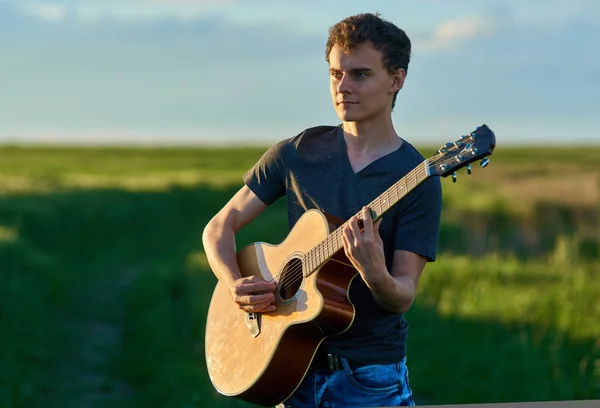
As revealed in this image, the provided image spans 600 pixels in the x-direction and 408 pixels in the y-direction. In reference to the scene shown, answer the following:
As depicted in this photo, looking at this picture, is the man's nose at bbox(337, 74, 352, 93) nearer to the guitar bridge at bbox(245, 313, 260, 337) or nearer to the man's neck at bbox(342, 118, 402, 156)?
the man's neck at bbox(342, 118, 402, 156)

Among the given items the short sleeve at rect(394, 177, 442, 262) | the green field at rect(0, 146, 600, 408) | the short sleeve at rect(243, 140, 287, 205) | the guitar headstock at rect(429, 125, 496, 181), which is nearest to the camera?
Result: the guitar headstock at rect(429, 125, 496, 181)

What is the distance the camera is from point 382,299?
85.2 inches

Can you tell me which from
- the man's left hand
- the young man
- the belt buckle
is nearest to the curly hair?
the young man

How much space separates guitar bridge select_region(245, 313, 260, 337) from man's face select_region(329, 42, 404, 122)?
598mm

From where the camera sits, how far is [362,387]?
88.3 inches

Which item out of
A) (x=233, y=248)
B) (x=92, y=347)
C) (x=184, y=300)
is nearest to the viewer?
(x=233, y=248)

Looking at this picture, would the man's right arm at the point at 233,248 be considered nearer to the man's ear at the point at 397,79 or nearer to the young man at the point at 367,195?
the young man at the point at 367,195

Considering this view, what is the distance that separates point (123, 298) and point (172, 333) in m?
1.96

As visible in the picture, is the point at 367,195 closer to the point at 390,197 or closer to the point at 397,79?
the point at 390,197

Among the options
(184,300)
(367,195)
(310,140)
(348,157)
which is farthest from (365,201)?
(184,300)

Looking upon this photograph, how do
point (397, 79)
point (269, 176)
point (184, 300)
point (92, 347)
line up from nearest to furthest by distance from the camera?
point (397, 79)
point (269, 176)
point (92, 347)
point (184, 300)

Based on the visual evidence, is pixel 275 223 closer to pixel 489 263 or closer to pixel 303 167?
pixel 489 263

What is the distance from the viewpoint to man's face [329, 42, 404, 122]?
89.0 inches

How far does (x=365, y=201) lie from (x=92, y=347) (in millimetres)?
4558
